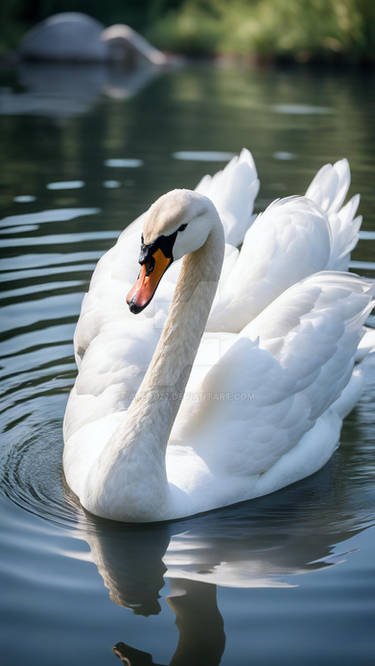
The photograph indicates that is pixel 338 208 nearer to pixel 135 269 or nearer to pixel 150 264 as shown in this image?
pixel 135 269

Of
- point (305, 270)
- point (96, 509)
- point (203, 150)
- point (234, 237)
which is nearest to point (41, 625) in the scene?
point (96, 509)

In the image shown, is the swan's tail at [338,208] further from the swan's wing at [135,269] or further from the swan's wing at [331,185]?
the swan's wing at [135,269]

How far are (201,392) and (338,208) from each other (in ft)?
7.44

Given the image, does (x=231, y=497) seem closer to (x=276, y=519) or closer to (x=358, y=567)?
(x=276, y=519)

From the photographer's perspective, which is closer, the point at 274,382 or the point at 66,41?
the point at 274,382

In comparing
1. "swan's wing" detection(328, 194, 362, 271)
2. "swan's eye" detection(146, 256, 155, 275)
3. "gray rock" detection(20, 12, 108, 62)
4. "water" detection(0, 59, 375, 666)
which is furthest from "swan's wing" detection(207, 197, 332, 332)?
"gray rock" detection(20, 12, 108, 62)

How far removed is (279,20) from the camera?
2677 centimetres

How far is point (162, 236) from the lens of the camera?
4.43 m

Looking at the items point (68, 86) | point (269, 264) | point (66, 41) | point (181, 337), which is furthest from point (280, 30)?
point (181, 337)

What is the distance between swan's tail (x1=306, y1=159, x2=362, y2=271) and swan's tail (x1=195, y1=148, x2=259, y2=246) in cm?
41

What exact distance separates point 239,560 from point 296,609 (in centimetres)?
51

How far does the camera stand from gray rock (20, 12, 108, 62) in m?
25.2

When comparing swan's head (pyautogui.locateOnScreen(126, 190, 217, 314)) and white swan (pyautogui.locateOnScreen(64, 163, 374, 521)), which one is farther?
white swan (pyautogui.locateOnScreen(64, 163, 374, 521))

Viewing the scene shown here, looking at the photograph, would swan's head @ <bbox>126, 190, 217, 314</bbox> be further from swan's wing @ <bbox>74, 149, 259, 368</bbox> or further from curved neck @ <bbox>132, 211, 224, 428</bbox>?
swan's wing @ <bbox>74, 149, 259, 368</bbox>
